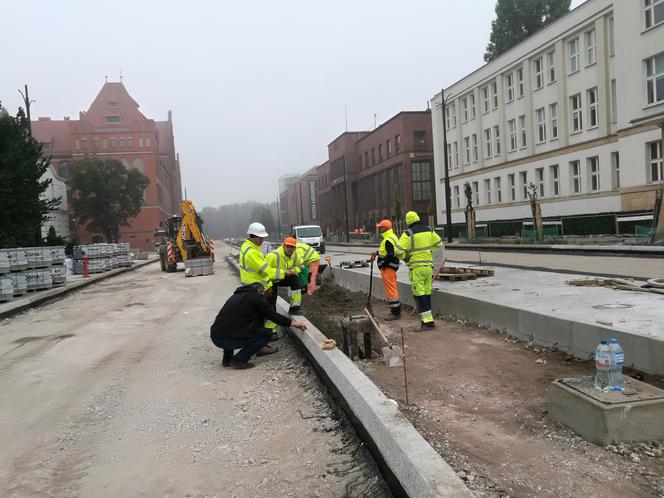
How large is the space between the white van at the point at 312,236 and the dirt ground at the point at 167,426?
23749mm

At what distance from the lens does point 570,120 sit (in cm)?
3319

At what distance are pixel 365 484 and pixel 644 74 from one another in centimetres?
2856

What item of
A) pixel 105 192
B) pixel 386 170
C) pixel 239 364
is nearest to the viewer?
pixel 239 364

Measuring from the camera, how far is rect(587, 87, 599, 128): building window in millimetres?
30913

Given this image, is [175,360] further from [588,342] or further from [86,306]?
[86,306]

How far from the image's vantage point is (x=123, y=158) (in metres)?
83.2

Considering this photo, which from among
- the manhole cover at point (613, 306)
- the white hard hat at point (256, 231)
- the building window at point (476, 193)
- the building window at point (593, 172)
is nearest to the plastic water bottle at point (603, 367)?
the manhole cover at point (613, 306)

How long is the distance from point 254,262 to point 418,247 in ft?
8.52

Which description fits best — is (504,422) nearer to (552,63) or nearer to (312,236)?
(312,236)

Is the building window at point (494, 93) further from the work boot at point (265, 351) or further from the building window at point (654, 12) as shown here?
the work boot at point (265, 351)

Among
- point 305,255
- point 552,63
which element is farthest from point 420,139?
point 305,255

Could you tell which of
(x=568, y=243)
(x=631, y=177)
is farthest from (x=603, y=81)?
(x=568, y=243)

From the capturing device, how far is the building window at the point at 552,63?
3415cm

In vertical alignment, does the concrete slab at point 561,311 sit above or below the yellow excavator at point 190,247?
below
